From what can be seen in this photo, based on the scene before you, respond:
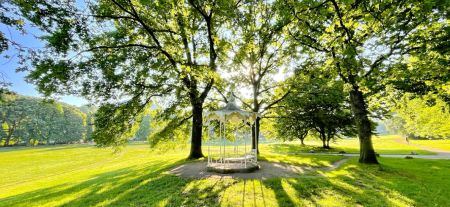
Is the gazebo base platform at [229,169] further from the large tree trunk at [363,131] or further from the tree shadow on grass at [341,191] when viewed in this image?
the large tree trunk at [363,131]

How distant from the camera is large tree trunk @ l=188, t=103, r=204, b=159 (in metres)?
20.5

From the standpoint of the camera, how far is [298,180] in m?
11.2

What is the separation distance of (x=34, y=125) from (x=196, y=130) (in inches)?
3219

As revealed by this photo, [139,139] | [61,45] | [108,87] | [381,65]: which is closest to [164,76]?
[108,87]

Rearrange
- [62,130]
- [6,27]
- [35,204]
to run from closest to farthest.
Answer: [6,27]
[35,204]
[62,130]

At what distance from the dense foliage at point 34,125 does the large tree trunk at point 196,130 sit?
63818mm

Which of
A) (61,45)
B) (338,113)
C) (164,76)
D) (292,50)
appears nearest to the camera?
(61,45)

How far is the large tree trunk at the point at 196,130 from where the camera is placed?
20516 millimetres

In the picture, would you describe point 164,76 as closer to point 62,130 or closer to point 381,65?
point 381,65

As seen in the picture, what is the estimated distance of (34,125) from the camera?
3031 inches

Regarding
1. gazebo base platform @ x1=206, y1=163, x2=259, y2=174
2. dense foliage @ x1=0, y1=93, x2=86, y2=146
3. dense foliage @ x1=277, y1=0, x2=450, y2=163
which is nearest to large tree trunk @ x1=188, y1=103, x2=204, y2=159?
gazebo base platform @ x1=206, y1=163, x2=259, y2=174

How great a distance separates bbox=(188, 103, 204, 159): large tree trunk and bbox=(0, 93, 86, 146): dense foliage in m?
63.8

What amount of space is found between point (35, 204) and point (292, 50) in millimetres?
20547

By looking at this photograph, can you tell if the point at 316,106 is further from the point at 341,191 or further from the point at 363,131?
the point at 341,191
